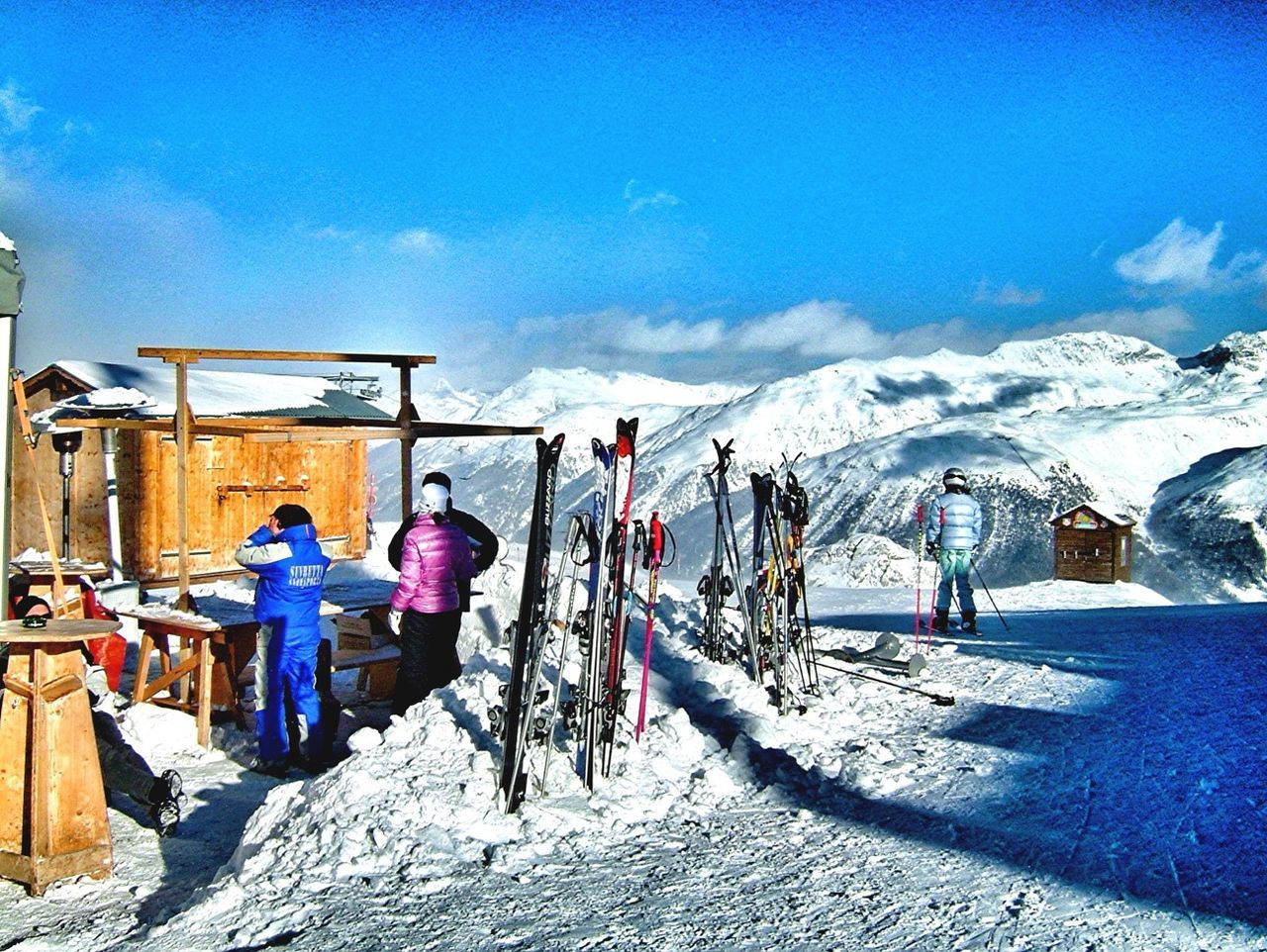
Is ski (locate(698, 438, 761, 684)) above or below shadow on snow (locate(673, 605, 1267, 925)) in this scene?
above

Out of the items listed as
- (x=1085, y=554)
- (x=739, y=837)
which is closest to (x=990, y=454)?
(x=1085, y=554)

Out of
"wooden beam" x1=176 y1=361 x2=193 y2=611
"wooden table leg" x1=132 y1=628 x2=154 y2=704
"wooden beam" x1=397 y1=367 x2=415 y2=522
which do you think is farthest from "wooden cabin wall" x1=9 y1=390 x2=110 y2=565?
"wooden table leg" x1=132 y1=628 x2=154 y2=704

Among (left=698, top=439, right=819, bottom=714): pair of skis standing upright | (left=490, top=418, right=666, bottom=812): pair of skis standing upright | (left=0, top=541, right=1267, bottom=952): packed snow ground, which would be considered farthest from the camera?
(left=698, top=439, right=819, bottom=714): pair of skis standing upright

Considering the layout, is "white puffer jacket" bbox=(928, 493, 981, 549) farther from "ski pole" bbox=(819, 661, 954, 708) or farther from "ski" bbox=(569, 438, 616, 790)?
→ "ski" bbox=(569, 438, 616, 790)

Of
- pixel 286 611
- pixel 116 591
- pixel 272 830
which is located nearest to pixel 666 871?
pixel 272 830

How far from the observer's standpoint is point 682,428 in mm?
36375

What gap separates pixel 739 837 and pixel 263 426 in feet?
24.6

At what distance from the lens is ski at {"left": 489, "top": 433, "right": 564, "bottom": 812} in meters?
5.21

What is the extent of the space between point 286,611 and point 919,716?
4021 mm

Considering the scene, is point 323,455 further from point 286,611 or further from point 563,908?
point 563,908

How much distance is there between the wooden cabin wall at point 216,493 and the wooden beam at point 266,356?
5759 mm

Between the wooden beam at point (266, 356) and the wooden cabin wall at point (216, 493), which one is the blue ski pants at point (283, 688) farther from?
the wooden cabin wall at point (216, 493)

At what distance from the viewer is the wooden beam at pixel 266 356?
1017 centimetres

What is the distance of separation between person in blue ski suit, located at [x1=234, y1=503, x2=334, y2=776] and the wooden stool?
5.58ft
